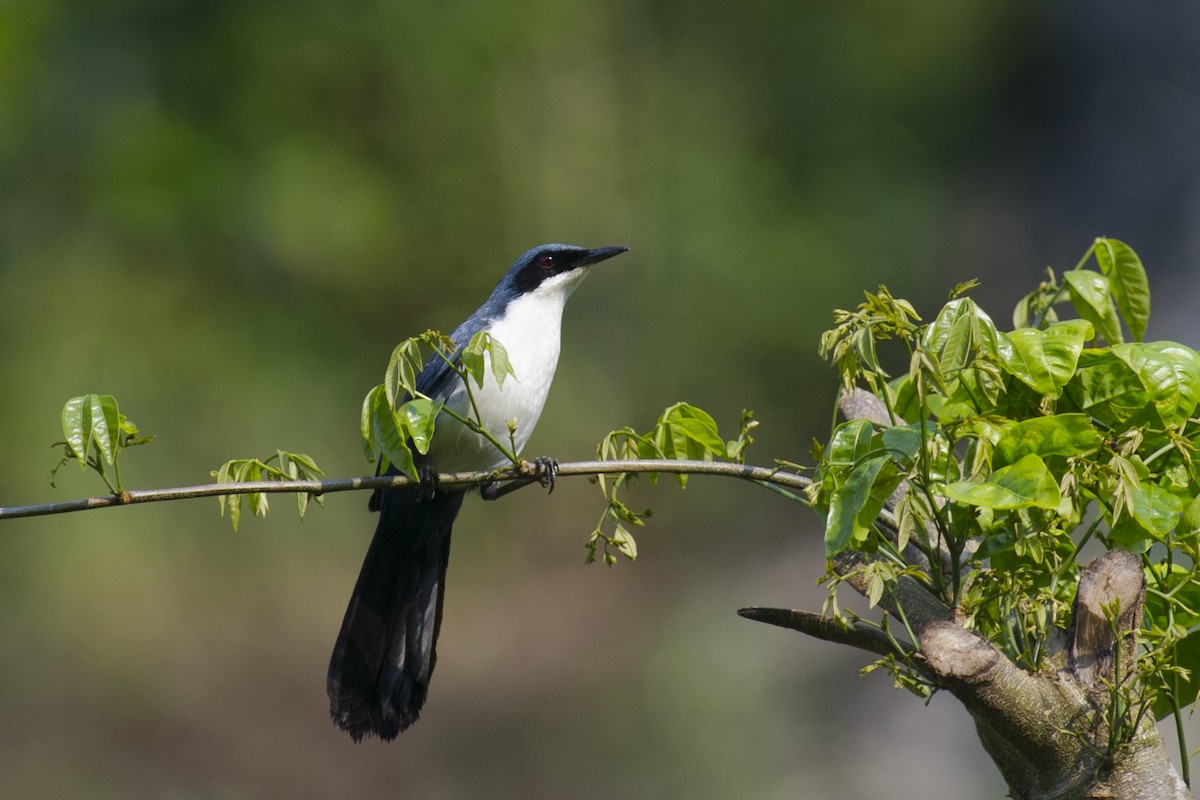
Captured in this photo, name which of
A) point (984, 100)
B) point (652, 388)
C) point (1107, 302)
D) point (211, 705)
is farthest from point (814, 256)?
point (1107, 302)

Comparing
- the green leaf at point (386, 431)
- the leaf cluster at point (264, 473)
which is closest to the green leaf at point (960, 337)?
the green leaf at point (386, 431)

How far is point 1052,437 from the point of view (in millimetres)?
1657

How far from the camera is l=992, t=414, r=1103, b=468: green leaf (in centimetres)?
165

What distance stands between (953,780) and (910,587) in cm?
587

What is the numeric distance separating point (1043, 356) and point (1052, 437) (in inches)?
4.9

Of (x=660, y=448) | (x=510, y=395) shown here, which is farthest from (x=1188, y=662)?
(x=510, y=395)

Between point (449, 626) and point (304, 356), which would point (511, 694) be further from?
point (304, 356)

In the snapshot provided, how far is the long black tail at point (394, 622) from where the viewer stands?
10.9 ft

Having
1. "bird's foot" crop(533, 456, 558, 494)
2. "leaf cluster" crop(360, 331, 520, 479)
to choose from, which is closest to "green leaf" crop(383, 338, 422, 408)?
"leaf cluster" crop(360, 331, 520, 479)

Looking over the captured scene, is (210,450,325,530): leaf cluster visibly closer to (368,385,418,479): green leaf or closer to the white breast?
(368,385,418,479): green leaf

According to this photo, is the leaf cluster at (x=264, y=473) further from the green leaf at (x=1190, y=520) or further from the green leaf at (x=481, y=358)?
the green leaf at (x=1190, y=520)

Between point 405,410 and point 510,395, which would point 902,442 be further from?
point 510,395

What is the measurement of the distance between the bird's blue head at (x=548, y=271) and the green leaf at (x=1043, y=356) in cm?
232

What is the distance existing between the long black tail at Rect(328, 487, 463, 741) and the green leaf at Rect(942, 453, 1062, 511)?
2.15 metres
